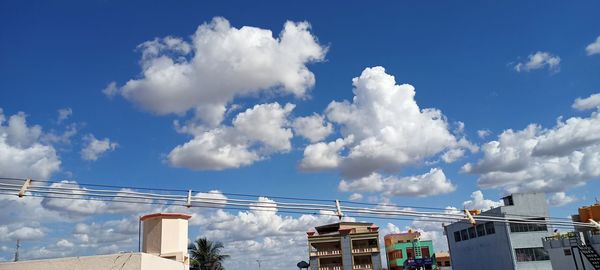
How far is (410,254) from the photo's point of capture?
323 ft

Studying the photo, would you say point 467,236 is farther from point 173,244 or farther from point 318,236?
point 173,244

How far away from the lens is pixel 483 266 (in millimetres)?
60719

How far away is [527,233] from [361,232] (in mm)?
28682

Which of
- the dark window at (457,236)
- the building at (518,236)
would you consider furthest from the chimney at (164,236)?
the dark window at (457,236)

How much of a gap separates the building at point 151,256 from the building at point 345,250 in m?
40.5

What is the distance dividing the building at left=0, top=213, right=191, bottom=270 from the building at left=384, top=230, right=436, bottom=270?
65.0m

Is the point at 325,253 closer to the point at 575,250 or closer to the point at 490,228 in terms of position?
the point at 490,228

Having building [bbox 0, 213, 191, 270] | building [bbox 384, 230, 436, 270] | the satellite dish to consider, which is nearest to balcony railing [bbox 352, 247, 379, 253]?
the satellite dish

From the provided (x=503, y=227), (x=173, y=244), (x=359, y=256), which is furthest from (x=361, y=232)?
(x=173, y=244)

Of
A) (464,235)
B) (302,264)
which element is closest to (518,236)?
(464,235)

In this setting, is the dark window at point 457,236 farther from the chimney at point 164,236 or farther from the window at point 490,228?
the chimney at point 164,236

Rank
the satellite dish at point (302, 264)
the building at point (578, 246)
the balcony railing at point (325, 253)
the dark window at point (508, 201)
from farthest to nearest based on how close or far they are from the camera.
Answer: the satellite dish at point (302, 264) → the balcony railing at point (325, 253) → the dark window at point (508, 201) → the building at point (578, 246)

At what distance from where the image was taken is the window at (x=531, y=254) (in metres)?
52.4

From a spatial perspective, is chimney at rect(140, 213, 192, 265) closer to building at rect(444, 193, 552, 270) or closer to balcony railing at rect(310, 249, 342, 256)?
building at rect(444, 193, 552, 270)
